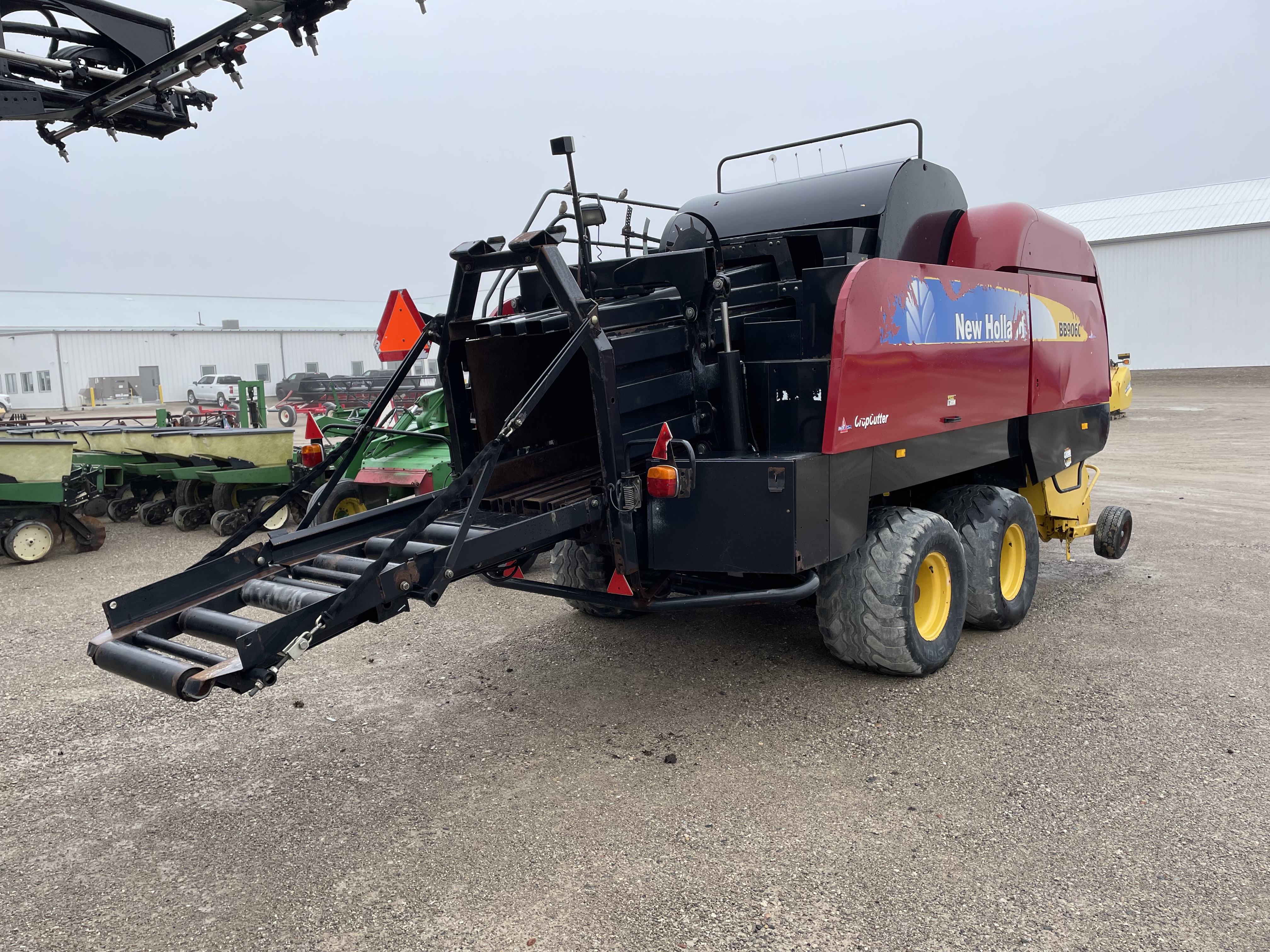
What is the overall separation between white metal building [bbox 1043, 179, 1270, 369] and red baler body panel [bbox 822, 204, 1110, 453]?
27.2m

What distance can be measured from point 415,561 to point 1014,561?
392cm

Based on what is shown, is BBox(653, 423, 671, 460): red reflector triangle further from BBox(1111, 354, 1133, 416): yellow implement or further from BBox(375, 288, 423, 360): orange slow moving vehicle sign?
BBox(1111, 354, 1133, 416): yellow implement

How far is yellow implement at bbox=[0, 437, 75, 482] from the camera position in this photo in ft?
26.4

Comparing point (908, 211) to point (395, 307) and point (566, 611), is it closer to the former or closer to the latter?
point (566, 611)

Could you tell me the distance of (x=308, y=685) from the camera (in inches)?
193

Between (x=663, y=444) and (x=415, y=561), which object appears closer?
(x=415, y=561)

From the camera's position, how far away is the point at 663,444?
4004 mm

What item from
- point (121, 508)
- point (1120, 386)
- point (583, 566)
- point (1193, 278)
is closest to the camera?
point (583, 566)

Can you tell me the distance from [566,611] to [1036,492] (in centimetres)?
341

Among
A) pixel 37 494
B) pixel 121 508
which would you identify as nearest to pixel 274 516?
pixel 37 494

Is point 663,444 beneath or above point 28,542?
above

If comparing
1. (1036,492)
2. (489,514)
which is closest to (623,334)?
(489,514)

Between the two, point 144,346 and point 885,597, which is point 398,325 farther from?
point 144,346

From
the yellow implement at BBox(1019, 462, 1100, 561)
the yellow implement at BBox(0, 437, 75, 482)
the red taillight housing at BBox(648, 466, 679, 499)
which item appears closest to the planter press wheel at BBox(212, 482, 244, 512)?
the yellow implement at BBox(0, 437, 75, 482)
